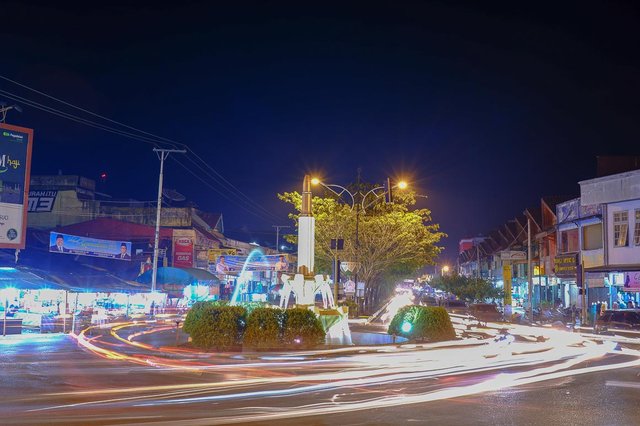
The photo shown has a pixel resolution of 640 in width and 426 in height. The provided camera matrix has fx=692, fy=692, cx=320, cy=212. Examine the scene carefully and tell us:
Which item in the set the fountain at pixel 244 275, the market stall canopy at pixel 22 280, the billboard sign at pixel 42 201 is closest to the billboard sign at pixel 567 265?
the fountain at pixel 244 275

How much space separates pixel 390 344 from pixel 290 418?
47.3 ft

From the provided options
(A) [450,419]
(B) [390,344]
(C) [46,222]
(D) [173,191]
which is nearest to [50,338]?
(B) [390,344]

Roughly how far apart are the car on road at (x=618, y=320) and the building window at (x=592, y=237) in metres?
10.6

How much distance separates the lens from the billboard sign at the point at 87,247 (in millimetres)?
50312

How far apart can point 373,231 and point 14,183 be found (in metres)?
23.6

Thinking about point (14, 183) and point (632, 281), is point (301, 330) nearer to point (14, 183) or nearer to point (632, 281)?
point (14, 183)

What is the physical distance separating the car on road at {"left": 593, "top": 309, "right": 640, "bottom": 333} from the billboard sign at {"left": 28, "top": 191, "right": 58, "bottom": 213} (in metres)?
49.7

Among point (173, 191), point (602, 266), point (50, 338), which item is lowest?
point (50, 338)

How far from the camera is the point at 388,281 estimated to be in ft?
221

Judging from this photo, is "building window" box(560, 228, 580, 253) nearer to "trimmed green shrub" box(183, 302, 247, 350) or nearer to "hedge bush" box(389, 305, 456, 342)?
"hedge bush" box(389, 305, 456, 342)

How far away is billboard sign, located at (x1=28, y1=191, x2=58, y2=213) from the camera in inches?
2562

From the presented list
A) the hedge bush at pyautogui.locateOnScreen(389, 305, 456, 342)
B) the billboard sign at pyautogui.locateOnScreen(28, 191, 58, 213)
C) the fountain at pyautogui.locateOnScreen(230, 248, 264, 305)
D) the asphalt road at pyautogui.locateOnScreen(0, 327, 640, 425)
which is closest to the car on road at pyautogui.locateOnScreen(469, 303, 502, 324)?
the hedge bush at pyautogui.locateOnScreen(389, 305, 456, 342)

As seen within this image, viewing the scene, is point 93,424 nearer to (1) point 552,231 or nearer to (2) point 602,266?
(2) point 602,266

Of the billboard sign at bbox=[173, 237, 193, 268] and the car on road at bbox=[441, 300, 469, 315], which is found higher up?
the billboard sign at bbox=[173, 237, 193, 268]
